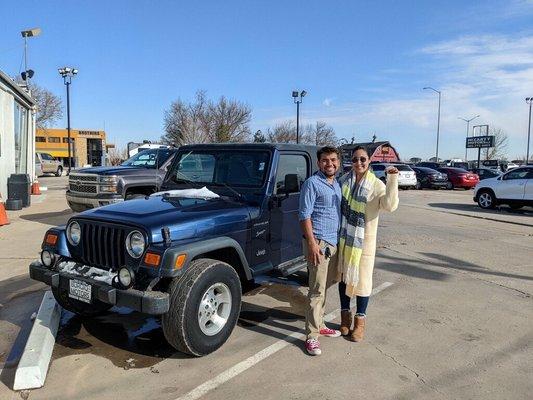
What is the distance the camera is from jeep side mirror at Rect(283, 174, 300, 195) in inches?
196

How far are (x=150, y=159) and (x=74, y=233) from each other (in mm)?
7211

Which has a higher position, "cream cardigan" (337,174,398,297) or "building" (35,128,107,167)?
"building" (35,128,107,167)

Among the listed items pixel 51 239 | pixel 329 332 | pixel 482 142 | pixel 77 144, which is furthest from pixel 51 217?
pixel 482 142

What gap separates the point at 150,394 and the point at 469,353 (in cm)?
279

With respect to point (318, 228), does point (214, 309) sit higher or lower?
lower

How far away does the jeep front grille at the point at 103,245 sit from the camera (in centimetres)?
399

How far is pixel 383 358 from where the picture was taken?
4.07 metres

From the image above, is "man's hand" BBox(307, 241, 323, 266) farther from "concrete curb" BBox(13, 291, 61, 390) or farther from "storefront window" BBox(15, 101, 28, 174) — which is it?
"storefront window" BBox(15, 101, 28, 174)

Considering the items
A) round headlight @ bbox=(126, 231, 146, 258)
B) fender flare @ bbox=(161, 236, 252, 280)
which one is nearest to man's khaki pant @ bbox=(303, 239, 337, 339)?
fender flare @ bbox=(161, 236, 252, 280)

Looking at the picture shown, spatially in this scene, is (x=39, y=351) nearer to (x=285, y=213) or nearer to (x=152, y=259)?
(x=152, y=259)

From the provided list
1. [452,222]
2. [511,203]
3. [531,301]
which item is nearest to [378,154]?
[511,203]

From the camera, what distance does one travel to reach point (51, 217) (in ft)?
41.0

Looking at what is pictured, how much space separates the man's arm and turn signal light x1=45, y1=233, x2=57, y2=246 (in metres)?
2.37

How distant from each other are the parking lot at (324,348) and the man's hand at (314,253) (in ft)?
2.80
